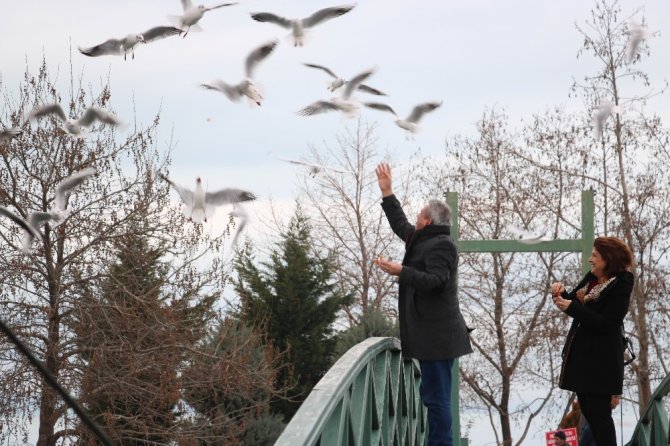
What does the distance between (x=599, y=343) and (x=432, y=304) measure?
0.80 m

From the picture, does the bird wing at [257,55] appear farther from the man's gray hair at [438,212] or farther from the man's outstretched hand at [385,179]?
the man's gray hair at [438,212]

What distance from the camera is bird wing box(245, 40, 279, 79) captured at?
7.01 m

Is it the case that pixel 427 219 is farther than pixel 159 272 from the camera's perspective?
No

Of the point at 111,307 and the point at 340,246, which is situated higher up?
the point at 340,246

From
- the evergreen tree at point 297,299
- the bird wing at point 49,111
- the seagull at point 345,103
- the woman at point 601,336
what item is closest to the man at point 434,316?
the woman at point 601,336

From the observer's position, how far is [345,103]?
7.48 metres

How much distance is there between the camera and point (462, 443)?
36.9 feet

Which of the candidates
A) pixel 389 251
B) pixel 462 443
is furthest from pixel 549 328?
pixel 462 443

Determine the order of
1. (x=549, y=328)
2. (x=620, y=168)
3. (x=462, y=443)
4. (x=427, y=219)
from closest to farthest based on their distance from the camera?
1. (x=427, y=219)
2. (x=462, y=443)
3. (x=620, y=168)
4. (x=549, y=328)

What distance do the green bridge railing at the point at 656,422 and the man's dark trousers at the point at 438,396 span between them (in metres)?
1.04

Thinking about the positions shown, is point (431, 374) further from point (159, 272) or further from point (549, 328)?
point (549, 328)

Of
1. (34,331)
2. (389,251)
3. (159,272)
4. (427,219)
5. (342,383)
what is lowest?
(342,383)

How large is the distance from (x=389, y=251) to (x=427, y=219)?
23.6m

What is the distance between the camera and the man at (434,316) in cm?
498
